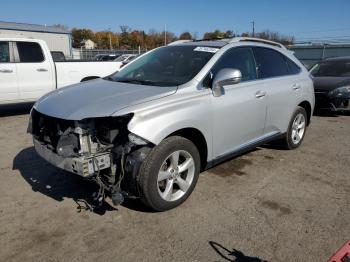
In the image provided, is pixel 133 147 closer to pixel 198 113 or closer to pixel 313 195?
pixel 198 113

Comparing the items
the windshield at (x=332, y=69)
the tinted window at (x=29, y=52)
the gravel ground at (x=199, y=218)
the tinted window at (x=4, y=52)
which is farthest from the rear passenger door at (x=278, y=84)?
the tinted window at (x=4, y=52)

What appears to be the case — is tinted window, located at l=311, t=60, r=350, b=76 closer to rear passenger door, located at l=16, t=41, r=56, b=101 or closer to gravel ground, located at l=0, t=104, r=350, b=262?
gravel ground, located at l=0, t=104, r=350, b=262

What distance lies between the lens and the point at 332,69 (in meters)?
9.72

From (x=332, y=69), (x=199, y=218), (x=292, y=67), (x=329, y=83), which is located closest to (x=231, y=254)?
(x=199, y=218)

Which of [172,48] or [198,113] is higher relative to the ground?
[172,48]

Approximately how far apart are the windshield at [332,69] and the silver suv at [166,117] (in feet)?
16.9

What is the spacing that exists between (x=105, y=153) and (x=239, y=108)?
1800mm

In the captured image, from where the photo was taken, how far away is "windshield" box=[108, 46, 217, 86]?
393cm

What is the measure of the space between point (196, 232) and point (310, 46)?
848 inches

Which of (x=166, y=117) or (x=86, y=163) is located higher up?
(x=166, y=117)

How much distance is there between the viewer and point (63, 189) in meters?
4.08

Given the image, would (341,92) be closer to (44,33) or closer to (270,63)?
(270,63)

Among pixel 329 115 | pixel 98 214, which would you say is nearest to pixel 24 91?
pixel 98 214

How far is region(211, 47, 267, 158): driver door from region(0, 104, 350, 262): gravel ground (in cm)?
54
